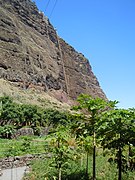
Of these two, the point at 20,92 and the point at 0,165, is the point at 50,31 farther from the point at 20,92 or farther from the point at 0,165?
the point at 0,165

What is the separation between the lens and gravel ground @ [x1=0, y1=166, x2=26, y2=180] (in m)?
18.5

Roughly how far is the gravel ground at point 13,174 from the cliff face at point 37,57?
74.4 meters

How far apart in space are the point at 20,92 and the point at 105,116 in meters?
81.3

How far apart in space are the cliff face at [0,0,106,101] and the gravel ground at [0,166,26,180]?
2928 inches

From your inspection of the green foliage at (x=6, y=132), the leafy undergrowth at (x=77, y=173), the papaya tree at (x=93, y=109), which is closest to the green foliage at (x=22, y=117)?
the green foliage at (x=6, y=132)

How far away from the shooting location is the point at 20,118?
2245 inches

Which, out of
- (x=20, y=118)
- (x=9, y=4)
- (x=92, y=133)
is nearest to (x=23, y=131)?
(x=20, y=118)

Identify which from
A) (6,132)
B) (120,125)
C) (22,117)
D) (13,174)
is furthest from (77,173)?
(22,117)

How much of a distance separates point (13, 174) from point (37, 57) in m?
96.2

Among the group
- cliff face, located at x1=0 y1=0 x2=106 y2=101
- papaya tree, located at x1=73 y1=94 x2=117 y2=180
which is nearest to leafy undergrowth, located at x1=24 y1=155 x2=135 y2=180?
papaya tree, located at x1=73 y1=94 x2=117 y2=180

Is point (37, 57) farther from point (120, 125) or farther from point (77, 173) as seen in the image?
point (120, 125)

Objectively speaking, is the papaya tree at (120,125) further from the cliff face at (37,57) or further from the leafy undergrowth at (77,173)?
the cliff face at (37,57)

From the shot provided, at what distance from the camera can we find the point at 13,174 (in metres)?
19.5

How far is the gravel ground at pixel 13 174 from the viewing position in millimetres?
18519
